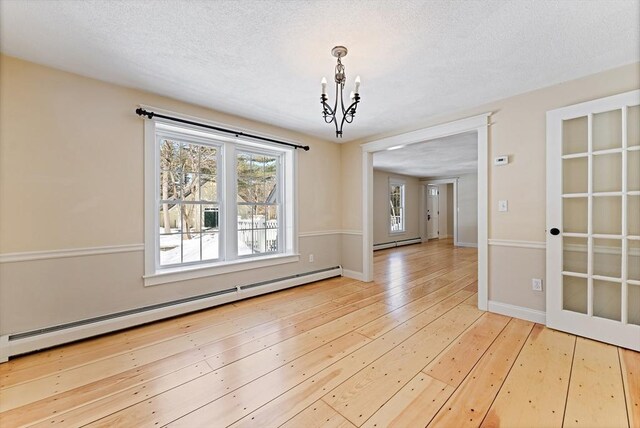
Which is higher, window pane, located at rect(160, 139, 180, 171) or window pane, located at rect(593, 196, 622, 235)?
window pane, located at rect(160, 139, 180, 171)

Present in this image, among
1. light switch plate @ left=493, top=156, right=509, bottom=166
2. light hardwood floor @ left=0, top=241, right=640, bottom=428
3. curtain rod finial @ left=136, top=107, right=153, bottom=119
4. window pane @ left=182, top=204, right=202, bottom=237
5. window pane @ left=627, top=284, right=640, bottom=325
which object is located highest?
curtain rod finial @ left=136, top=107, right=153, bottom=119

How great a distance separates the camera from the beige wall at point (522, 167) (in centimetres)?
259

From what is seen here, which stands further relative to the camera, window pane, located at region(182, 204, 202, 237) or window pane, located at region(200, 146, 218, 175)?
window pane, located at region(200, 146, 218, 175)

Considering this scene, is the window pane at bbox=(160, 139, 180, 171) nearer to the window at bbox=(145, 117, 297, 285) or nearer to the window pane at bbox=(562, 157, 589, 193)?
the window at bbox=(145, 117, 297, 285)

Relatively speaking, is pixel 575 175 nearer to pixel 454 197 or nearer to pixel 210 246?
pixel 210 246

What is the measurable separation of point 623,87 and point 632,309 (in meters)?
1.93

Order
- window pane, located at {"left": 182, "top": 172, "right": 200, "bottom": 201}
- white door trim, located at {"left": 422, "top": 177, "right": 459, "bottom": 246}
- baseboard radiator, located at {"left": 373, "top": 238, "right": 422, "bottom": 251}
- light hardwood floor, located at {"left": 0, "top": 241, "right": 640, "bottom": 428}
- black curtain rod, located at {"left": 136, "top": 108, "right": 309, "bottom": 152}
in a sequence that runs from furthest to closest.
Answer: white door trim, located at {"left": 422, "top": 177, "right": 459, "bottom": 246} < baseboard radiator, located at {"left": 373, "top": 238, "right": 422, "bottom": 251} < window pane, located at {"left": 182, "top": 172, "right": 200, "bottom": 201} < black curtain rod, located at {"left": 136, "top": 108, "right": 309, "bottom": 152} < light hardwood floor, located at {"left": 0, "top": 241, "right": 640, "bottom": 428}

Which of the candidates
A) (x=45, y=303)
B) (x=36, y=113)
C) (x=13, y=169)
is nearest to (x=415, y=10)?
(x=36, y=113)

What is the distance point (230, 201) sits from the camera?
11.4 ft

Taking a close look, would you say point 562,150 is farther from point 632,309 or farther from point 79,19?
point 79,19

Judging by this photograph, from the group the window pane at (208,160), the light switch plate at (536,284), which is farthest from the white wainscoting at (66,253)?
the light switch plate at (536,284)

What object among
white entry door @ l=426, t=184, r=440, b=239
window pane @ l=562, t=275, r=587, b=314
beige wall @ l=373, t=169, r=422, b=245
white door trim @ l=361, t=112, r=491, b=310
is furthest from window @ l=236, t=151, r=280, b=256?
white entry door @ l=426, t=184, r=440, b=239

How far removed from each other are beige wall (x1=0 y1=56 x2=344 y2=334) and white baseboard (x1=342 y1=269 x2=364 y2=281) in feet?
8.62

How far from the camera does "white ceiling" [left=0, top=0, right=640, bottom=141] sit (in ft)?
5.43
